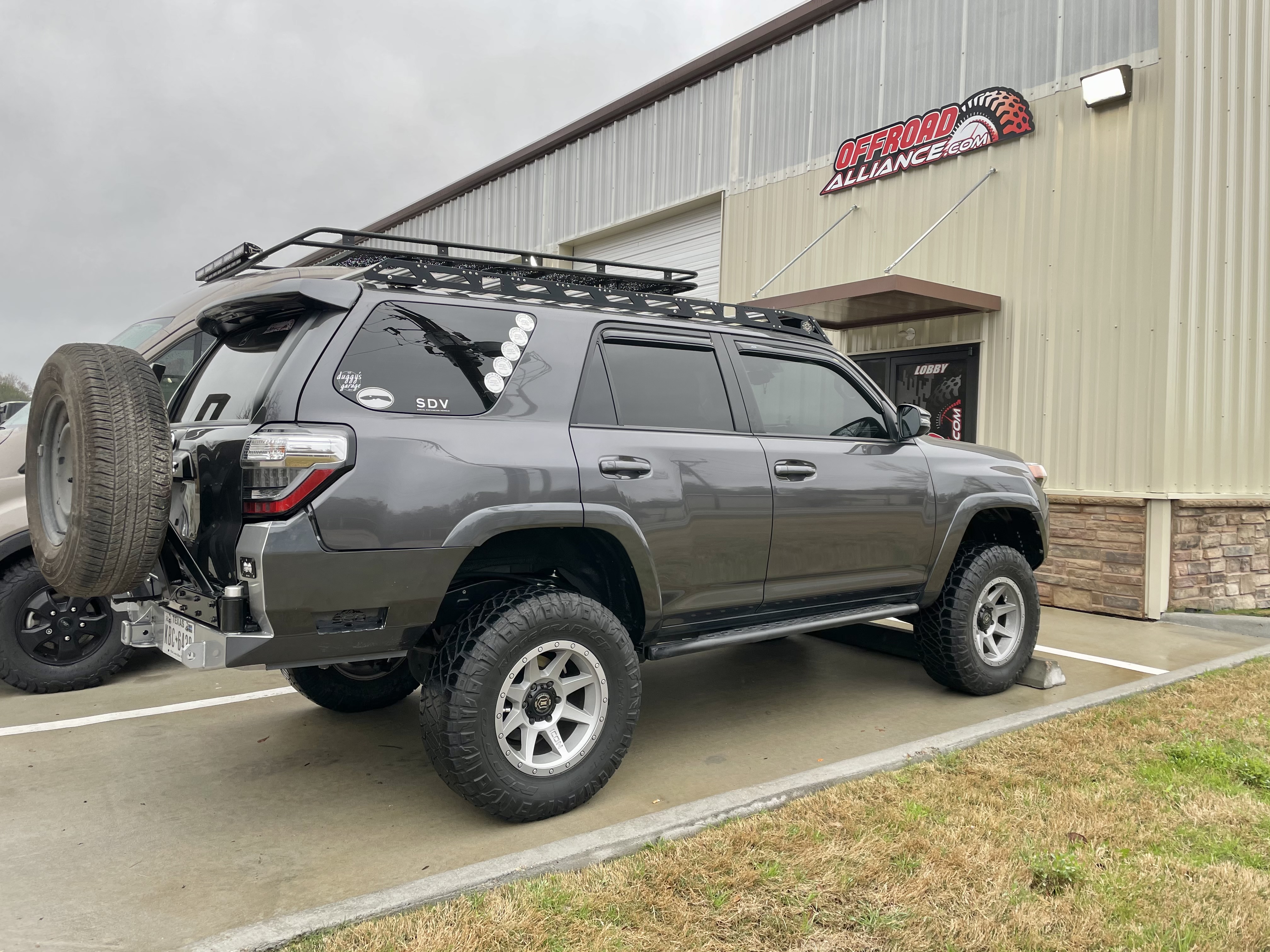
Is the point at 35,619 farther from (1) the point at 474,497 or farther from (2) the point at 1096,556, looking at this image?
(2) the point at 1096,556

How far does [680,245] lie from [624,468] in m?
10.5

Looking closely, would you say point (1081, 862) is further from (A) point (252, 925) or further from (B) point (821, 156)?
(B) point (821, 156)

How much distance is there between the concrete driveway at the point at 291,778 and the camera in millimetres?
2771

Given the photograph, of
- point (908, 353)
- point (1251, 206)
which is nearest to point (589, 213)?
point (908, 353)

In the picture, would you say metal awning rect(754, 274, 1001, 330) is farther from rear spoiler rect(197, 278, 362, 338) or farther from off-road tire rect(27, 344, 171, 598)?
off-road tire rect(27, 344, 171, 598)

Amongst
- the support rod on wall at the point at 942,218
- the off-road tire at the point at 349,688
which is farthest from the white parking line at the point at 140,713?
the support rod on wall at the point at 942,218

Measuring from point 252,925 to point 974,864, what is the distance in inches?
86.6

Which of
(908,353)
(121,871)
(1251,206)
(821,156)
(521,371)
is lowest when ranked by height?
(121,871)

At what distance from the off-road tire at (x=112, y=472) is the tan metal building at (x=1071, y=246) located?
6.84 meters

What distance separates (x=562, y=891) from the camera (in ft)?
8.79

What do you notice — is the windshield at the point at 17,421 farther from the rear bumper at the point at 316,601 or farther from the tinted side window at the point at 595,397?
the tinted side window at the point at 595,397

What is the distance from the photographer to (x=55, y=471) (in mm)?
3346

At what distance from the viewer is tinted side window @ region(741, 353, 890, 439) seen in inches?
168

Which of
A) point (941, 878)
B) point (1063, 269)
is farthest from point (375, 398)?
point (1063, 269)
